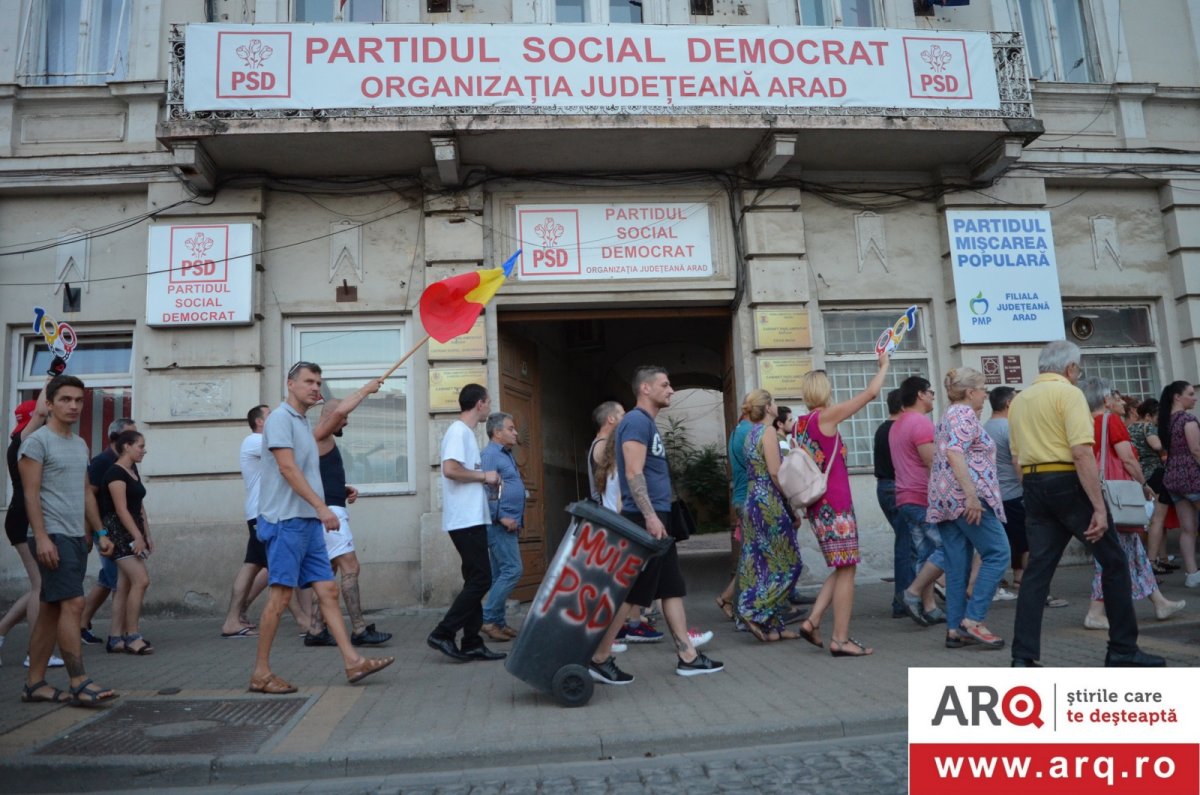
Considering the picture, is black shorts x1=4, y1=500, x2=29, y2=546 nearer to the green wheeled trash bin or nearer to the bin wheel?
the green wheeled trash bin

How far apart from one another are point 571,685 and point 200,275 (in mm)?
6984

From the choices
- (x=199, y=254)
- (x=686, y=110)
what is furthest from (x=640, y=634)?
(x=199, y=254)

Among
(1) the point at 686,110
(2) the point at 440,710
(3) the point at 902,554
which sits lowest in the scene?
(2) the point at 440,710

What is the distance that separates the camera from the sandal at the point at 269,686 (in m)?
5.52

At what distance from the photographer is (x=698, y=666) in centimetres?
572

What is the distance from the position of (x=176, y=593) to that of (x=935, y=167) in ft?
31.5

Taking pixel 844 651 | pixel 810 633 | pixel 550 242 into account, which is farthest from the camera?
pixel 550 242

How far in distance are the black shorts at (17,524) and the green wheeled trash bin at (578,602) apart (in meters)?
3.69

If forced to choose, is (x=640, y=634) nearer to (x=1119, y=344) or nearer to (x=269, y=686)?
(x=269, y=686)

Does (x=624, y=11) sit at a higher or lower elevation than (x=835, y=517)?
higher

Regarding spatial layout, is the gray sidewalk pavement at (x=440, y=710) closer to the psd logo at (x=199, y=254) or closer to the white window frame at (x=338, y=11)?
the psd logo at (x=199, y=254)

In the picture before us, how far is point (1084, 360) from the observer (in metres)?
11.4

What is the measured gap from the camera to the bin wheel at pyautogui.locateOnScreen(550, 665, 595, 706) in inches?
195

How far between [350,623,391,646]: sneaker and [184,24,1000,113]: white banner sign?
528 centimetres
